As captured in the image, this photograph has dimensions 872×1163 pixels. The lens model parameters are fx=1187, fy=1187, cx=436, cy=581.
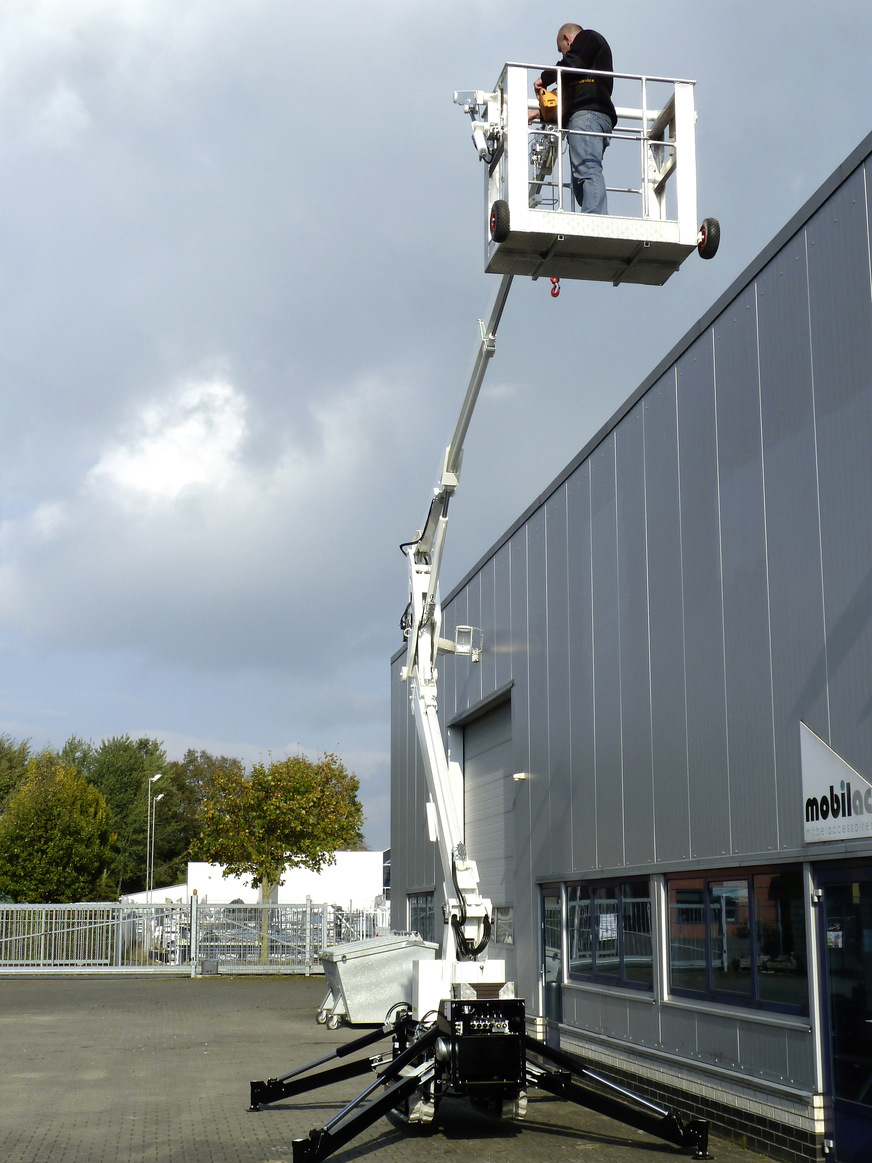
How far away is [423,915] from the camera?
25.9 meters

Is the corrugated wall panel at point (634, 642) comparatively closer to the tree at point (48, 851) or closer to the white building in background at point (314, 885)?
the tree at point (48, 851)

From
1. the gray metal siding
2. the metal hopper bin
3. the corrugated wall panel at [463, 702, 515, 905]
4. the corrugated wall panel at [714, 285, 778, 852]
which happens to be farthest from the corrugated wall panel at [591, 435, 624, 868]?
the metal hopper bin

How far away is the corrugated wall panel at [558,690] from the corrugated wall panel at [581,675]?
0.21 meters

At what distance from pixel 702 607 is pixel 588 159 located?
4.77 metres

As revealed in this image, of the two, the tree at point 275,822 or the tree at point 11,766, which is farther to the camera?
the tree at point 11,766

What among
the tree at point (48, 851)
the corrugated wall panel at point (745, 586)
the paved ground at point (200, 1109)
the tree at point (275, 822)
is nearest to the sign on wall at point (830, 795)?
the corrugated wall panel at point (745, 586)

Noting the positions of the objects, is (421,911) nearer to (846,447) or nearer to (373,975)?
(373,975)


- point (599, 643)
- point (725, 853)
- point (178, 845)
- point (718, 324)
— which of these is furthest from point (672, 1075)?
point (178, 845)

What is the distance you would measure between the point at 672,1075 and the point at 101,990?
21.6 metres

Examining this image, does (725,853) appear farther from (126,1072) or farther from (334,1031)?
(334,1031)

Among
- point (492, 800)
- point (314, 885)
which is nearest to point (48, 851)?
point (314, 885)

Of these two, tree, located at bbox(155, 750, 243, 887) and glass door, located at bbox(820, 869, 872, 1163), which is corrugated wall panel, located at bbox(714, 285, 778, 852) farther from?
tree, located at bbox(155, 750, 243, 887)

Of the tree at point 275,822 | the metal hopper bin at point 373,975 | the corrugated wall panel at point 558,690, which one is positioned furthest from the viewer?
the tree at point 275,822

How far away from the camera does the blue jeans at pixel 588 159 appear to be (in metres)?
8.77
